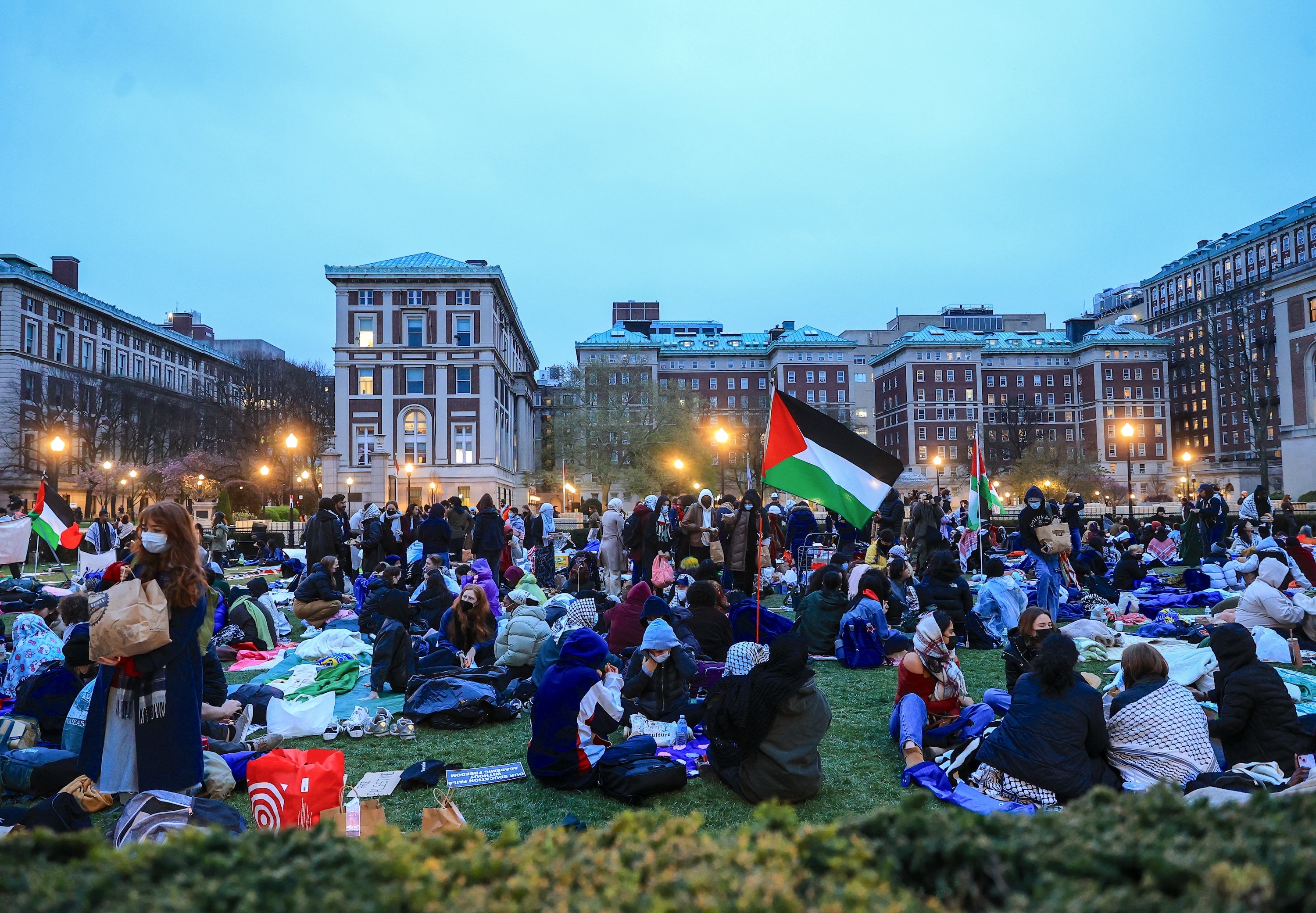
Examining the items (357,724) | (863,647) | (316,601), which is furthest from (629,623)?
(316,601)

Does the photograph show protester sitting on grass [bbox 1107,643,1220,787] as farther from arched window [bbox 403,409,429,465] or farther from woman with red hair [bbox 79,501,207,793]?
arched window [bbox 403,409,429,465]

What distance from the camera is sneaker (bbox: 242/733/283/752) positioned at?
662cm

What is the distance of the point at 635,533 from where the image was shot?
1474cm

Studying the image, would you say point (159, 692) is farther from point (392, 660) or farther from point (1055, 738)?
point (1055, 738)

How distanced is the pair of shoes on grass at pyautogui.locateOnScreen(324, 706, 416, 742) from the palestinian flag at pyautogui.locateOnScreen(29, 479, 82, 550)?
11.2m

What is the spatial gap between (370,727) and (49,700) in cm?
249

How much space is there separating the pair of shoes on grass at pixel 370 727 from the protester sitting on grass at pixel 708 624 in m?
3.24

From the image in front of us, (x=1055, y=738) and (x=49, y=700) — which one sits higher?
(x=1055, y=738)

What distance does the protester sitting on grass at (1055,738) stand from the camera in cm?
493

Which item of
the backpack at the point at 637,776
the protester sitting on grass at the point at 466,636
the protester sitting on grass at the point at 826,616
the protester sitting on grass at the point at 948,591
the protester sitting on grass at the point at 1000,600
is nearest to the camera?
the backpack at the point at 637,776

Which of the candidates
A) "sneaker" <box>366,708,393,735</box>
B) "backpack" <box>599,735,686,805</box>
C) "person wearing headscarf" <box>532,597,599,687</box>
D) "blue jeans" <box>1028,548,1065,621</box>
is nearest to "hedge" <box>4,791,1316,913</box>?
"backpack" <box>599,735,686,805</box>

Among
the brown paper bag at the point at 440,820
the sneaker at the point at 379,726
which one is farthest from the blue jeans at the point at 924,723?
the sneaker at the point at 379,726

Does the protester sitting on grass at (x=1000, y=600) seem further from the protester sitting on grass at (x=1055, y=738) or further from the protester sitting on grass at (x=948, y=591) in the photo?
the protester sitting on grass at (x=1055, y=738)

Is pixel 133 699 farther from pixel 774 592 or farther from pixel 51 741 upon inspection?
pixel 774 592
